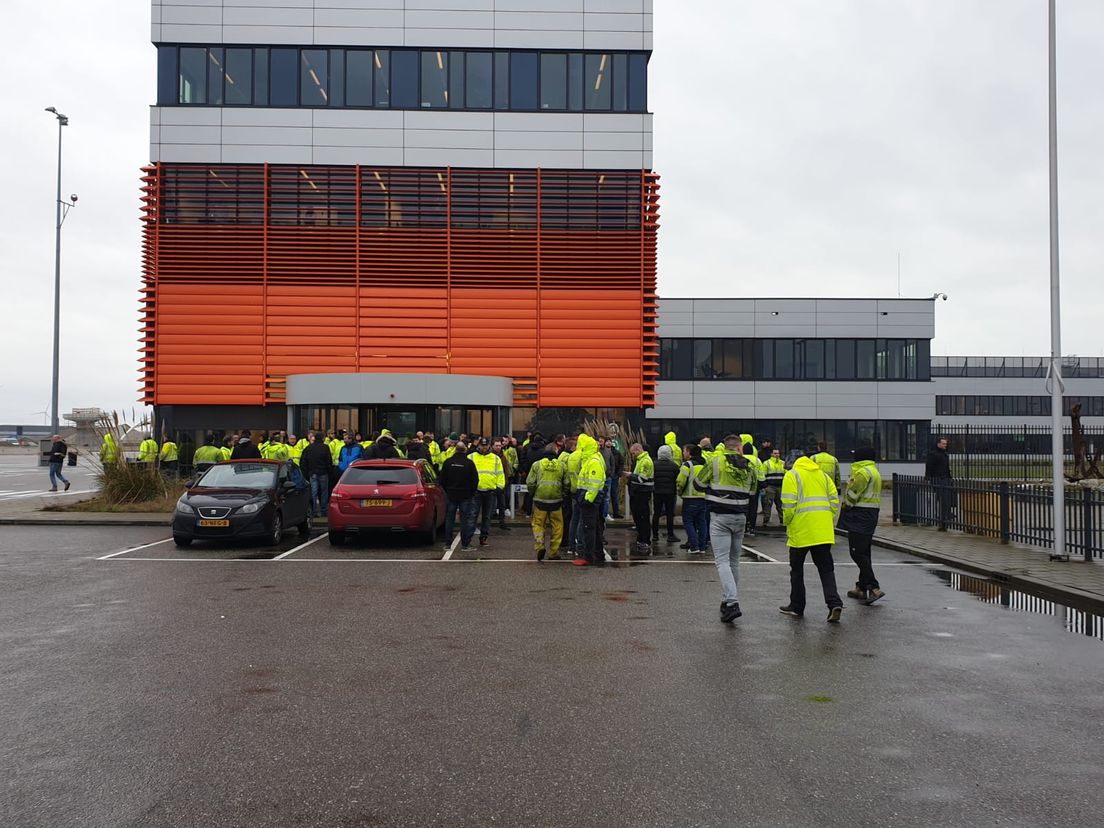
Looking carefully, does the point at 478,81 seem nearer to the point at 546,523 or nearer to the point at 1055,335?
the point at 546,523

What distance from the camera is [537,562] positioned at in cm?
1338

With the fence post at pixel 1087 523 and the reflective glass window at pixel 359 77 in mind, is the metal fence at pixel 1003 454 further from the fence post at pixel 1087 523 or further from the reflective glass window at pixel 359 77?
the reflective glass window at pixel 359 77

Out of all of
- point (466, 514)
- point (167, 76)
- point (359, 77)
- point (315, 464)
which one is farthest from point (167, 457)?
point (359, 77)

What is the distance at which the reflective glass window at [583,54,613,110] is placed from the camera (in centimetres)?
2967

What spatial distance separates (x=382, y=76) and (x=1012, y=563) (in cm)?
2474

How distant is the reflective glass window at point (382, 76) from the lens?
29.5m

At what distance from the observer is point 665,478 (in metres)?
14.8

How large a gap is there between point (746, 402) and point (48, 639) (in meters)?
34.7

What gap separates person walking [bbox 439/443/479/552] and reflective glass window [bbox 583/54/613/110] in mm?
18600

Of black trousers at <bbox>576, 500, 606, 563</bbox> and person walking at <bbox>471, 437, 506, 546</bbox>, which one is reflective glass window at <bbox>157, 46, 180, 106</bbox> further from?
black trousers at <bbox>576, 500, 606, 563</bbox>

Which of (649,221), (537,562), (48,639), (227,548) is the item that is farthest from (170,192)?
(48,639)

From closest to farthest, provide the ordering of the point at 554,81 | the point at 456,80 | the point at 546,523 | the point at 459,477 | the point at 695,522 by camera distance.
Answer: the point at 546,523 → the point at 459,477 → the point at 695,522 → the point at 456,80 → the point at 554,81

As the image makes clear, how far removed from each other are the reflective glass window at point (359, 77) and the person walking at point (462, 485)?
61.7 ft

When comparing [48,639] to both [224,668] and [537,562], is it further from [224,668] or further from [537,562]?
[537,562]
